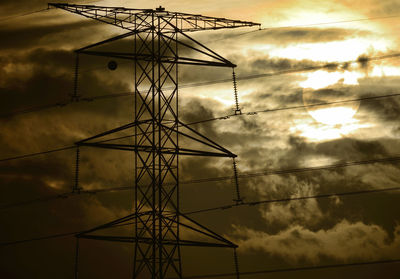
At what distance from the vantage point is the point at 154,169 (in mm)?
23062

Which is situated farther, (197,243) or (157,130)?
(157,130)

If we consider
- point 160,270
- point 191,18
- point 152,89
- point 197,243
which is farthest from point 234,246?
point 191,18

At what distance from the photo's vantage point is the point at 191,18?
85.8 feet

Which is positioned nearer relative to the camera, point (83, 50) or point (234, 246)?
point (234, 246)

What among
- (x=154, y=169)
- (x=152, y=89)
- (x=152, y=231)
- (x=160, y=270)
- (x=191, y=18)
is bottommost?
(x=160, y=270)

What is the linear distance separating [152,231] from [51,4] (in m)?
11.6

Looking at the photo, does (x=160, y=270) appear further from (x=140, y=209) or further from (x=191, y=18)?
(x=191, y=18)

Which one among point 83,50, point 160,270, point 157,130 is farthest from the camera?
point 83,50

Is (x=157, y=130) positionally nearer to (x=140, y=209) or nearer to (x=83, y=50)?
(x=140, y=209)

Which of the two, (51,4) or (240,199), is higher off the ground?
(51,4)

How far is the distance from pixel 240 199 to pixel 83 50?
34.5 feet

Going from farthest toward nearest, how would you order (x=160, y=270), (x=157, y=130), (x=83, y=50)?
(x=83, y=50) → (x=157, y=130) → (x=160, y=270)

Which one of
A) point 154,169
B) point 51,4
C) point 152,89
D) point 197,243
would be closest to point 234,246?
point 197,243

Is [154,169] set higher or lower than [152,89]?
lower
